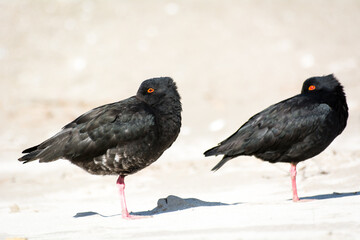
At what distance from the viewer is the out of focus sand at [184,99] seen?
6.95 metres

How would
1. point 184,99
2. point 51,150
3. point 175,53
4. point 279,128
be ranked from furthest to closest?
1. point 175,53
2. point 184,99
3. point 279,128
4. point 51,150

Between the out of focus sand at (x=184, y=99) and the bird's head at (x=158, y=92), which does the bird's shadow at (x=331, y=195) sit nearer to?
the out of focus sand at (x=184, y=99)

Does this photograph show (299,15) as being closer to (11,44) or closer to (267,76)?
(267,76)

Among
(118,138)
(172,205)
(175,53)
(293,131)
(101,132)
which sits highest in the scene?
(175,53)

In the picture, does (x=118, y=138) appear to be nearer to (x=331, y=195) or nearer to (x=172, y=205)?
(x=172, y=205)

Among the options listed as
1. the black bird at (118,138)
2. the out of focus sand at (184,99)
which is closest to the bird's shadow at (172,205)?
the out of focus sand at (184,99)

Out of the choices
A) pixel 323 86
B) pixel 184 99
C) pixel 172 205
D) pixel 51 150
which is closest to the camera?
pixel 51 150

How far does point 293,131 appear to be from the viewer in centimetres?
788

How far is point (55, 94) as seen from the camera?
66.8ft

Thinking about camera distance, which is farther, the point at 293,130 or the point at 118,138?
the point at 293,130

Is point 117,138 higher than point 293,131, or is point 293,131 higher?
point 117,138

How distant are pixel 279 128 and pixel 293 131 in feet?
0.62

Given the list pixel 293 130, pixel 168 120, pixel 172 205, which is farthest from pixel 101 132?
pixel 293 130

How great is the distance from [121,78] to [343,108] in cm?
1344
